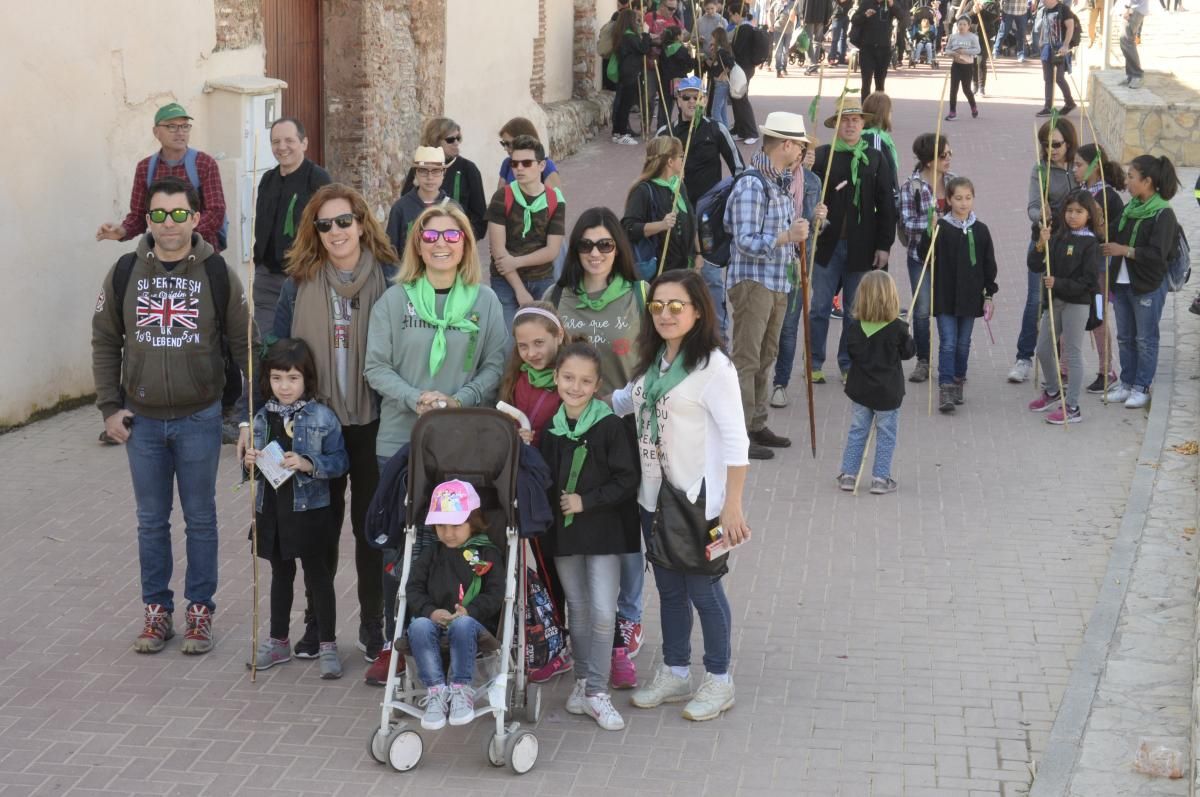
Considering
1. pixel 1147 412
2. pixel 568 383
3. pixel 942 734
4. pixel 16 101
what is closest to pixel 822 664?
pixel 942 734

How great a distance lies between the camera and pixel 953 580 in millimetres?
7754

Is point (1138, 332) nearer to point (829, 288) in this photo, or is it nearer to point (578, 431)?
point (829, 288)

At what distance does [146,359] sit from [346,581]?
1.64 meters

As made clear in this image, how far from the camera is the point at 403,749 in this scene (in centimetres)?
571

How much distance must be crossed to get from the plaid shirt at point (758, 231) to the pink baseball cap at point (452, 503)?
3803 mm

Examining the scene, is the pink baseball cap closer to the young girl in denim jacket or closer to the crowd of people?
the crowd of people

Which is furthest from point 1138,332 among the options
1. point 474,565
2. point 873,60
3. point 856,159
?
point 873,60

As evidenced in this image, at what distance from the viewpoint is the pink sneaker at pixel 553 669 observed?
646 centimetres

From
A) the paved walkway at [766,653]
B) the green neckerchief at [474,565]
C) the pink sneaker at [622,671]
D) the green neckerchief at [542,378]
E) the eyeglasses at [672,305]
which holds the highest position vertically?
the eyeglasses at [672,305]

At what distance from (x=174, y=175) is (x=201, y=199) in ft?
0.66

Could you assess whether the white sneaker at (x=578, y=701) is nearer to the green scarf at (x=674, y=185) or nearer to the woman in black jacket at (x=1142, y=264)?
the green scarf at (x=674, y=185)

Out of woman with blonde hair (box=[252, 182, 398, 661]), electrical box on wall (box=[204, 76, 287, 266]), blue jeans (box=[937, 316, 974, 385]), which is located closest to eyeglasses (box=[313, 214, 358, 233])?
woman with blonde hair (box=[252, 182, 398, 661])

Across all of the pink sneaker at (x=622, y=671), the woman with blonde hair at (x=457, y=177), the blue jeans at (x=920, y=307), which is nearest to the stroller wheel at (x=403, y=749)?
the pink sneaker at (x=622, y=671)

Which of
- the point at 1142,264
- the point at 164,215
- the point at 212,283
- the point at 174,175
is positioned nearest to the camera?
the point at 164,215
